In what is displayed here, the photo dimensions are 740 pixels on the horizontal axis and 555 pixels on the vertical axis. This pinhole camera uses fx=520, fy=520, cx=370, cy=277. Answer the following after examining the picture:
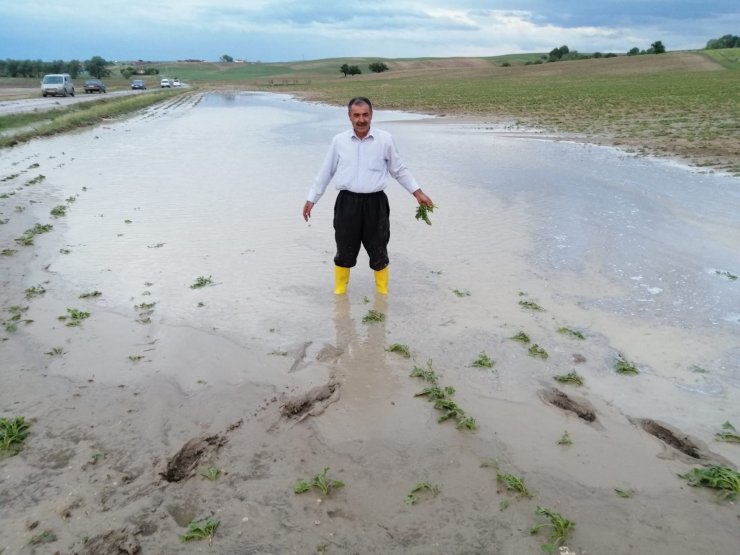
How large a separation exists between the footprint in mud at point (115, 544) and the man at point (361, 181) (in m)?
3.37

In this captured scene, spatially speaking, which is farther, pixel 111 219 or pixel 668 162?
pixel 668 162

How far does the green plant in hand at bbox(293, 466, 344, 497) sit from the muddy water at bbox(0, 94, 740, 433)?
3.73 ft

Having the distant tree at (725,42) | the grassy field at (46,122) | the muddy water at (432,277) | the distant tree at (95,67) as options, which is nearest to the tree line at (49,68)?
the distant tree at (95,67)

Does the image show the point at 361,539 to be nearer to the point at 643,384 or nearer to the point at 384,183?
the point at 643,384

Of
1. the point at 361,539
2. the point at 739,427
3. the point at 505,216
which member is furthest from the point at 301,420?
the point at 505,216

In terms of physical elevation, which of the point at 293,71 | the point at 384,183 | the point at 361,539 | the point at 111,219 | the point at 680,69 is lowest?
the point at 361,539

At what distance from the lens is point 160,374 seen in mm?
4223

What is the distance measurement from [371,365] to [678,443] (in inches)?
89.9

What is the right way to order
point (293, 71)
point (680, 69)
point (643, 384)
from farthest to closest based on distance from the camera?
point (293, 71)
point (680, 69)
point (643, 384)

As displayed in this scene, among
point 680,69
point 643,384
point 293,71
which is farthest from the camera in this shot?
point 293,71

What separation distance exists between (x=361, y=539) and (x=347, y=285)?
3.63m

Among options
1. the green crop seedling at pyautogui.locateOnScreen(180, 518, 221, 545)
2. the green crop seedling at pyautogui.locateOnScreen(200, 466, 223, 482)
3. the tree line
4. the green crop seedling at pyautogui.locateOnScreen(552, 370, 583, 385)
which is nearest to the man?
the green crop seedling at pyautogui.locateOnScreen(552, 370, 583, 385)

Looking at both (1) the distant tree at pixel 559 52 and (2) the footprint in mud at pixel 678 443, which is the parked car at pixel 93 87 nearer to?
(2) the footprint in mud at pixel 678 443

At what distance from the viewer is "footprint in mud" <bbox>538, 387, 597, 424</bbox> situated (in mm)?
3719
